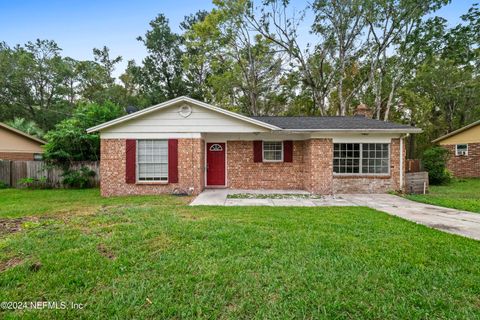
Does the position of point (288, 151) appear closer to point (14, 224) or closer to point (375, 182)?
point (375, 182)

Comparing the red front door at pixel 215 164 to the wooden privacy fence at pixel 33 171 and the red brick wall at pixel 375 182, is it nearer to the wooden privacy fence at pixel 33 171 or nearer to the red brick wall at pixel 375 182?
the red brick wall at pixel 375 182

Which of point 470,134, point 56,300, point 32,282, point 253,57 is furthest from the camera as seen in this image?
point 253,57

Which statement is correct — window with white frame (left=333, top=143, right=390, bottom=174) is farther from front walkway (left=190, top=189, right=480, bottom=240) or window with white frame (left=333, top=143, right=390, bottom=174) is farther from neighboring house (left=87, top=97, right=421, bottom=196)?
front walkway (left=190, top=189, right=480, bottom=240)

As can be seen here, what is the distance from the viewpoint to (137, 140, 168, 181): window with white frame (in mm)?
9844

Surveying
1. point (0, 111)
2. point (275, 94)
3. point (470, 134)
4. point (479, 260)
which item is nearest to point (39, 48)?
point (0, 111)

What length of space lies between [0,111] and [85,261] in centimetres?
3122

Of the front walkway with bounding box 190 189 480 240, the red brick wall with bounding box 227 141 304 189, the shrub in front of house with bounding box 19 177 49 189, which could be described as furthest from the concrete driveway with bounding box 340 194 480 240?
the shrub in front of house with bounding box 19 177 49 189

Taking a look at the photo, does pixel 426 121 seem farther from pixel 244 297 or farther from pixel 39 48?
pixel 39 48

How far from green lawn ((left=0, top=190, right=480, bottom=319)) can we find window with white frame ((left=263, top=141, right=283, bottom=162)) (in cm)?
562

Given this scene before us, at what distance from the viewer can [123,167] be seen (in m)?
9.80

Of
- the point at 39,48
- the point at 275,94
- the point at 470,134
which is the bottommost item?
the point at 470,134

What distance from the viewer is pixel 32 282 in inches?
116

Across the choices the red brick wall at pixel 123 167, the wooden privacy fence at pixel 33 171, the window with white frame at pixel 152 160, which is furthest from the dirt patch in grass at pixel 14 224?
the wooden privacy fence at pixel 33 171

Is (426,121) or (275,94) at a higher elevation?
(275,94)
